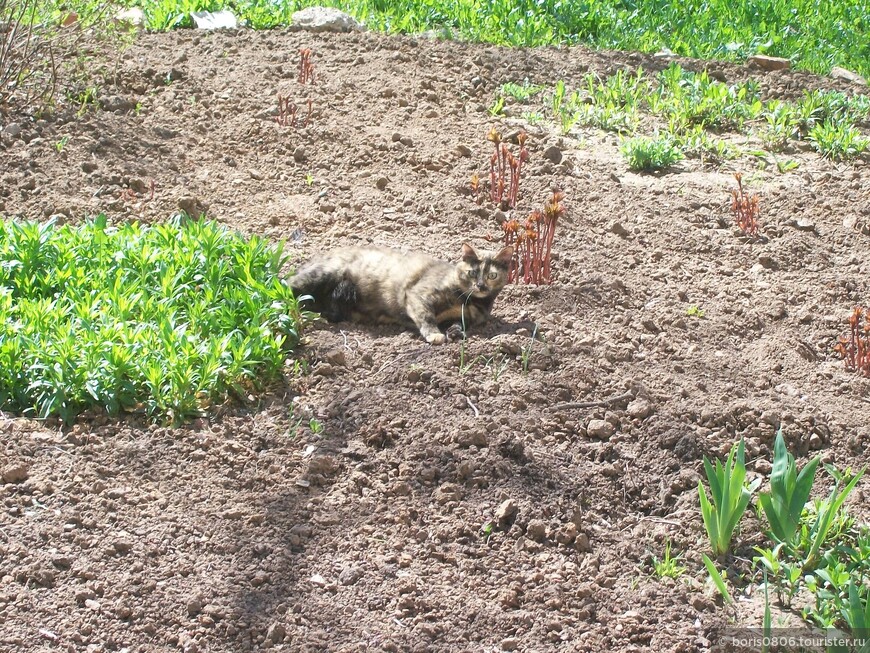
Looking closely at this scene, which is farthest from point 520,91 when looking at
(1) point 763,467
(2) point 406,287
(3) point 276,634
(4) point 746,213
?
(3) point 276,634

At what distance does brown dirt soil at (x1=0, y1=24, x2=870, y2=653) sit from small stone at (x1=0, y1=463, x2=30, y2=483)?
0.01 metres

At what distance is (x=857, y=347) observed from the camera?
5.67 metres

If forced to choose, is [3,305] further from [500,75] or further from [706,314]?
[500,75]

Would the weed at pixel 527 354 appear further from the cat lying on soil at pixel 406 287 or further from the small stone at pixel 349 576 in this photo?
the small stone at pixel 349 576

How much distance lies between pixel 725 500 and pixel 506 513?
0.92 meters

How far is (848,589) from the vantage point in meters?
3.73

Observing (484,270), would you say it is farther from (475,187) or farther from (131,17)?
→ (131,17)

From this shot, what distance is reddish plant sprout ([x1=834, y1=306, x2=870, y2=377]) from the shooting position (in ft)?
17.6

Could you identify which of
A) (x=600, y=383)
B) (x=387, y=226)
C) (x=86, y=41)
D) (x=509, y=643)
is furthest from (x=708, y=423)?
(x=86, y=41)

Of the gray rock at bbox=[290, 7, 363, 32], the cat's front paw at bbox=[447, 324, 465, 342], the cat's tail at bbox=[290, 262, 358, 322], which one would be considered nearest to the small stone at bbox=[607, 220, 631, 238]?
the cat's front paw at bbox=[447, 324, 465, 342]

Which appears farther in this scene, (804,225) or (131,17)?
(131,17)

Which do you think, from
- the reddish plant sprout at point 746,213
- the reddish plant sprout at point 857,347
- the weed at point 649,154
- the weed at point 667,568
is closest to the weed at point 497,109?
the weed at point 649,154

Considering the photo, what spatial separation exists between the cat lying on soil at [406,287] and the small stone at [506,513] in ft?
4.59

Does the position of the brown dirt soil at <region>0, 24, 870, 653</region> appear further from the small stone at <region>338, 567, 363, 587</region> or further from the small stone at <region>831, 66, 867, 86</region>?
the small stone at <region>831, 66, 867, 86</region>
